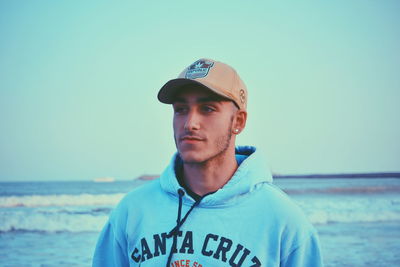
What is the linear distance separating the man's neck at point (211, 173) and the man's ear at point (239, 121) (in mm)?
141

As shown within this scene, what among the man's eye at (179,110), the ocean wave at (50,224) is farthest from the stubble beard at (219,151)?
the ocean wave at (50,224)

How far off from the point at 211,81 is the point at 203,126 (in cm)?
24

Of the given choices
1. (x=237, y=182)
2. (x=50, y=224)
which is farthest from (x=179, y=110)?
(x=50, y=224)

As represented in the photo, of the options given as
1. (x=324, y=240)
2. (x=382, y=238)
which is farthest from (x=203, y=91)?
(x=382, y=238)

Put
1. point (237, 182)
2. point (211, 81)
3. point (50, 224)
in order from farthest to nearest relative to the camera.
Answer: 1. point (50, 224)
2. point (237, 182)
3. point (211, 81)

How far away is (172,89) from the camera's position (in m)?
2.25

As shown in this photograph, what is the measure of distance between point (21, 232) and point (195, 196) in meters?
10.9

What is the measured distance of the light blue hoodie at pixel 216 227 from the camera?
82.1 inches

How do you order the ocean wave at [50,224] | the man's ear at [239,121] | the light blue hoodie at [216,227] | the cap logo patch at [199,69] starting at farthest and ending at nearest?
the ocean wave at [50,224]
the man's ear at [239,121]
the cap logo patch at [199,69]
the light blue hoodie at [216,227]

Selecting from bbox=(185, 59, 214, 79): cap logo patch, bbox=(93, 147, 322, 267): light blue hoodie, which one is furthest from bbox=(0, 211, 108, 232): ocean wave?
bbox=(185, 59, 214, 79): cap logo patch

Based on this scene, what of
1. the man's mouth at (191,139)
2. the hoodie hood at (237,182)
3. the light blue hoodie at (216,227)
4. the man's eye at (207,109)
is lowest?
the light blue hoodie at (216,227)

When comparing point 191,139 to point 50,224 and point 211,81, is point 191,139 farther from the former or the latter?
point 50,224

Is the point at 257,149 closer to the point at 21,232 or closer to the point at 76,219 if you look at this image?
the point at 21,232

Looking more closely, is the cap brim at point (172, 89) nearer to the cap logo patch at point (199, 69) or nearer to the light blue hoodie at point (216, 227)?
the cap logo patch at point (199, 69)
